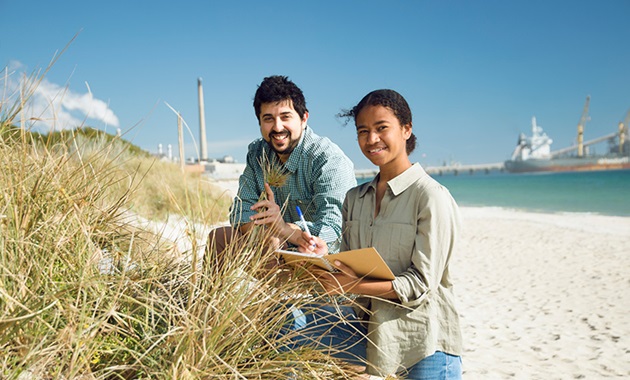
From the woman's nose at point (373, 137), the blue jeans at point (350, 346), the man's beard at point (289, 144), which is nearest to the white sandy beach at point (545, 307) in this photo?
the blue jeans at point (350, 346)

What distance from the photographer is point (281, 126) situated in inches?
110

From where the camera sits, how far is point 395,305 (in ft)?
5.97

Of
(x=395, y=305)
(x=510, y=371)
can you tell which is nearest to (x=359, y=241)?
(x=395, y=305)

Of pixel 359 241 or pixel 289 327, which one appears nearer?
pixel 289 327

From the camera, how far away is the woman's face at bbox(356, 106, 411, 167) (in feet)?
6.44

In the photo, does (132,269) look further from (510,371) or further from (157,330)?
(510,371)

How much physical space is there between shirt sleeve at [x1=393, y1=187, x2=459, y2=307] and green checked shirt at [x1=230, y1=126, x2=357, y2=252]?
83cm

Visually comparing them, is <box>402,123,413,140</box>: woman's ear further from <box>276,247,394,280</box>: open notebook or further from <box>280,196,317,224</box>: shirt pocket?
Answer: <box>280,196,317,224</box>: shirt pocket

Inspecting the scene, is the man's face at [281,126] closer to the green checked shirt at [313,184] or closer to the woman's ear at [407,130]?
the green checked shirt at [313,184]

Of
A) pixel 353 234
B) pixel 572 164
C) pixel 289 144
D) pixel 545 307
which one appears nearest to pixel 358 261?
pixel 353 234

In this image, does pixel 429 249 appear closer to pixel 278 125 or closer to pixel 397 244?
pixel 397 244

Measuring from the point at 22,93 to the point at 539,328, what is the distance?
16.1 feet

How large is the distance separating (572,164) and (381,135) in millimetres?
93497

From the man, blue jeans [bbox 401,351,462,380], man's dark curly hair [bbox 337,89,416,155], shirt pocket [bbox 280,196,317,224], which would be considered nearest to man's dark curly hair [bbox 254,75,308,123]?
the man
